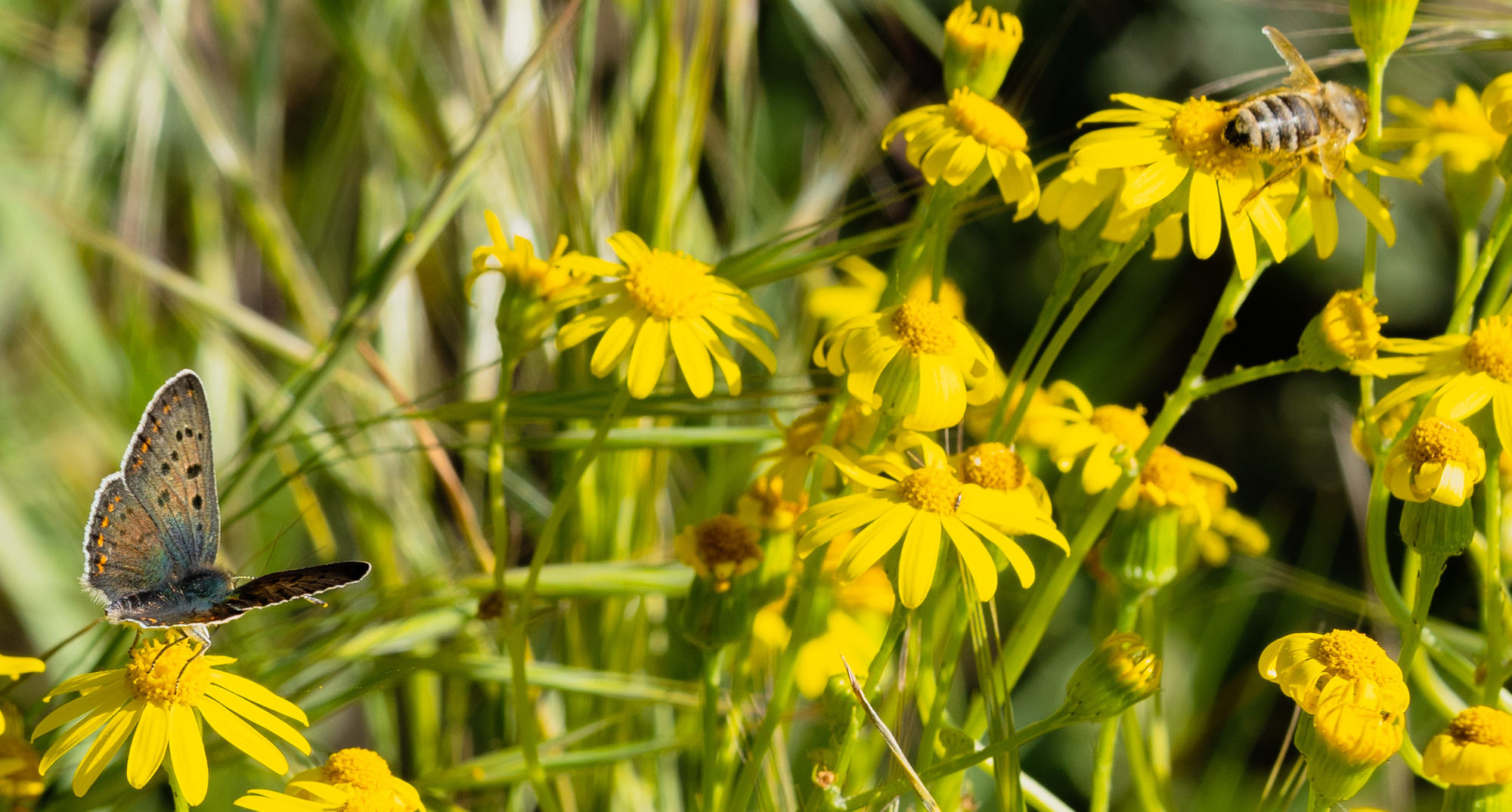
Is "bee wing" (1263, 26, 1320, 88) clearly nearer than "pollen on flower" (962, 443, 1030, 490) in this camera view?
No

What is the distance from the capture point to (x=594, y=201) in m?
1.00

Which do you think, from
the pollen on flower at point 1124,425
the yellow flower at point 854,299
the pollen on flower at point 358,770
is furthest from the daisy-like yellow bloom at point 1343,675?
the yellow flower at point 854,299

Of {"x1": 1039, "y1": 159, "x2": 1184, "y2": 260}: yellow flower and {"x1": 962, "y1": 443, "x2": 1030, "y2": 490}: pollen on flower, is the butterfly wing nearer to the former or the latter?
{"x1": 962, "y1": 443, "x2": 1030, "y2": 490}: pollen on flower

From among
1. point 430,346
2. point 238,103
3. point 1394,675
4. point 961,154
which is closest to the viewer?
point 1394,675

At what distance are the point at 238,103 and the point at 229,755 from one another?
1267 millimetres

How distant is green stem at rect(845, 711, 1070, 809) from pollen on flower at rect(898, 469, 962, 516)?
110mm

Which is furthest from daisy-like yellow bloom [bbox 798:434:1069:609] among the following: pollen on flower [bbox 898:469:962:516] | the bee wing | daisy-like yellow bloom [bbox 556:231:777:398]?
the bee wing

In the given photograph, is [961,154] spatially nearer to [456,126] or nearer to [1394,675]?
[1394,675]

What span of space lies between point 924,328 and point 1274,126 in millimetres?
219

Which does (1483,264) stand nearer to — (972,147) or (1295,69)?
(1295,69)

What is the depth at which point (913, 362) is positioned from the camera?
23.8 inches

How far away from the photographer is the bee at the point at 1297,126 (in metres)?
0.63

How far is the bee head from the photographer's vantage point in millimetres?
687

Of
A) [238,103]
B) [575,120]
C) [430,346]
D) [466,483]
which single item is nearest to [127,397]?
[466,483]
